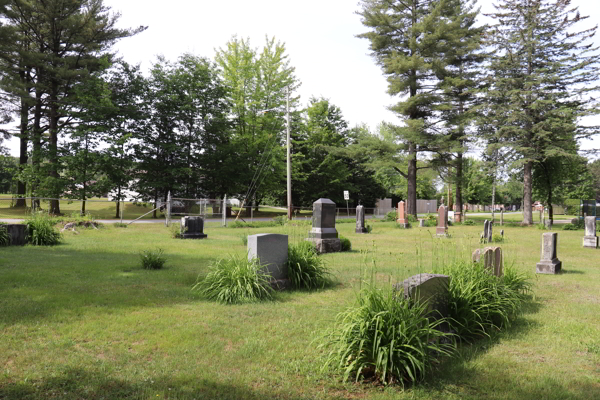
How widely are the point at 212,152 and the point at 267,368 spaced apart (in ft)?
105

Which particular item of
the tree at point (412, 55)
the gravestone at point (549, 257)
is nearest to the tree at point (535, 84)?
the tree at point (412, 55)

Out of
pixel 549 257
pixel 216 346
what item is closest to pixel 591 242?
pixel 549 257

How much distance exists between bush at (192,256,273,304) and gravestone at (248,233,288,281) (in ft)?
0.52

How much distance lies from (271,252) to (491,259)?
12.4ft

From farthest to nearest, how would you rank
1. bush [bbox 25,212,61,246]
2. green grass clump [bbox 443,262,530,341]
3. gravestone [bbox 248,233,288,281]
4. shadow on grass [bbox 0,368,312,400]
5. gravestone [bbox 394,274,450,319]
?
1. bush [bbox 25,212,61,246]
2. gravestone [bbox 248,233,288,281]
3. green grass clump [bbox 443,262,530,341]
4. gravestone [bbox 394,274,450,319]
5. shadow on grass [bbox 0,368,312,400]

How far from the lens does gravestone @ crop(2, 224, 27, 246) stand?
11.8m

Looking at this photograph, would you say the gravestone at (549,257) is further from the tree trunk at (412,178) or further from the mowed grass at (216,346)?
the tree trunk at (412,178)

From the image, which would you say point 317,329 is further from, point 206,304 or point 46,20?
point 46,20

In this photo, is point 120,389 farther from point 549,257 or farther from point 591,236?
point 591,236

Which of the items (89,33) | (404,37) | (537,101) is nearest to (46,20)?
(89,33)

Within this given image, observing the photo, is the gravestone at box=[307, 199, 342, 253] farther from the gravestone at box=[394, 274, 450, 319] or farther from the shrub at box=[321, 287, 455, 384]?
the shrub at box=[321, 287, 455, 384]

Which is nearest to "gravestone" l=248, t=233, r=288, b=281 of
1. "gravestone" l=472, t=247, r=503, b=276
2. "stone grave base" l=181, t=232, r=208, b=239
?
"gravestone" l=472, t=247, r=503, b=276

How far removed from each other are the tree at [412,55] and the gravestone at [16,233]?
80.1 feet

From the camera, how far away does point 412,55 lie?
94.2 ft
